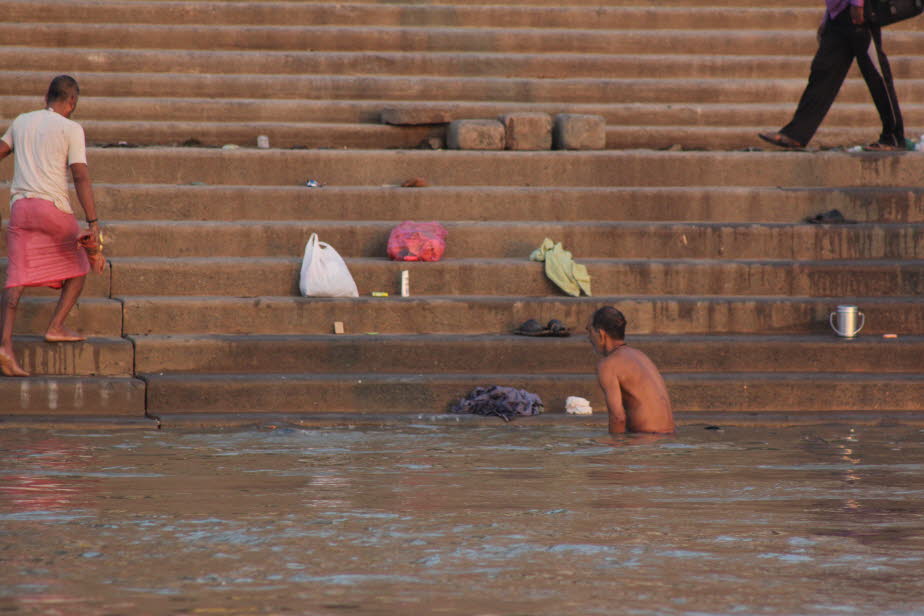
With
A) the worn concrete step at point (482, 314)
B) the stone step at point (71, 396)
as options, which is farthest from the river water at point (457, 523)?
the worn concrete step at point (482, 314)

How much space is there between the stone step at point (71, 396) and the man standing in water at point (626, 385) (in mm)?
2874

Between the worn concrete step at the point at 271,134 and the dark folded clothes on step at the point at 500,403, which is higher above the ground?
the worn concrete step at the point at 271,134

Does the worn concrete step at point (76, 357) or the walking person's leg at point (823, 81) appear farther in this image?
the walking person's leg at point (823, 81)

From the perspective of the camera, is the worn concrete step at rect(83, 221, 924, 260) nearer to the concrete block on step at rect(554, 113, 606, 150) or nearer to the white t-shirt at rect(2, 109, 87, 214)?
the concrete block on step at rect(554, 113, 606, 150)

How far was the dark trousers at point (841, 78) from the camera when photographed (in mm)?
12375

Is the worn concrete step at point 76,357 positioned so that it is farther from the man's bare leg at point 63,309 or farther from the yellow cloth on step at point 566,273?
the yellow cloth on step at point 566,273

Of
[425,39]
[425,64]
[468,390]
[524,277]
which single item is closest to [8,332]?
[468,390]

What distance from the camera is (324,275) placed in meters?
10.7

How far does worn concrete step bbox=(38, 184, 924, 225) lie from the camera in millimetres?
11562

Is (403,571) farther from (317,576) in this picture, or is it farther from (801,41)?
(801,41)

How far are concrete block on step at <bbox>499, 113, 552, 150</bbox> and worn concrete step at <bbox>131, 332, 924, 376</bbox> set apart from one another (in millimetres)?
2365

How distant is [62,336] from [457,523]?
435 centimetres

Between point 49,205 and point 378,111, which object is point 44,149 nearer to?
point 49,205

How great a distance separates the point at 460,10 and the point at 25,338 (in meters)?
6.60
